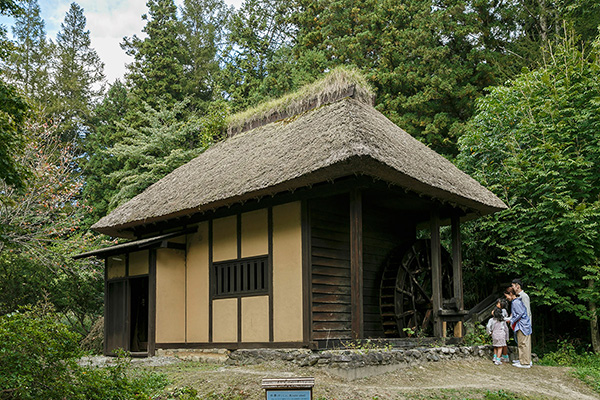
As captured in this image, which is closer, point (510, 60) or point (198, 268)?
point (198, 268)

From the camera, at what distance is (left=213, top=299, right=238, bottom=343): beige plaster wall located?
11609 mm

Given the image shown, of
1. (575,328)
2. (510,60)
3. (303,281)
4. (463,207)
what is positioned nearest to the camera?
(303,281)

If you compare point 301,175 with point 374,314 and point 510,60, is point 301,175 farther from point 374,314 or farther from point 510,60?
point 510,60

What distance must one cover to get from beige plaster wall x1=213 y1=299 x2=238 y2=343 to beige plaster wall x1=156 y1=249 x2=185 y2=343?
127 centimetres

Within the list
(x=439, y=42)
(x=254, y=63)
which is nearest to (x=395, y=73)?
(x=439, y=42)

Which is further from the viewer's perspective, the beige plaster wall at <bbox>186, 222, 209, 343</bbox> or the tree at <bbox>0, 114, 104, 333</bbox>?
the tree at <bbox>0, 114, 104, 333</bbox>

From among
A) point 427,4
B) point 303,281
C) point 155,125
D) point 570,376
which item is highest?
point 427,4

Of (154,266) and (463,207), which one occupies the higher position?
(463,207)

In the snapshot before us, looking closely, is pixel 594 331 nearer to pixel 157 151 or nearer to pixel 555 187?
pixel 555 187

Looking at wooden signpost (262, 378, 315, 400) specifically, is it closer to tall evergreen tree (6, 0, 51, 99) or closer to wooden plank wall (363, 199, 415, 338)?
wooden plank wall (363, 199, 415, 338)

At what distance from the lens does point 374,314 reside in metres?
12.5

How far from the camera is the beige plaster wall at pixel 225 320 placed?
38.1 ft

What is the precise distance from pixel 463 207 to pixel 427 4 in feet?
46.4

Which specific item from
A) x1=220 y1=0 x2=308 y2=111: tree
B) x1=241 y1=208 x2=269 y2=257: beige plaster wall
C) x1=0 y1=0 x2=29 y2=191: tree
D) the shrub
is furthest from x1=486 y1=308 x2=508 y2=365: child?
x1=220 y1=0 x2=308 y2=111: tree
